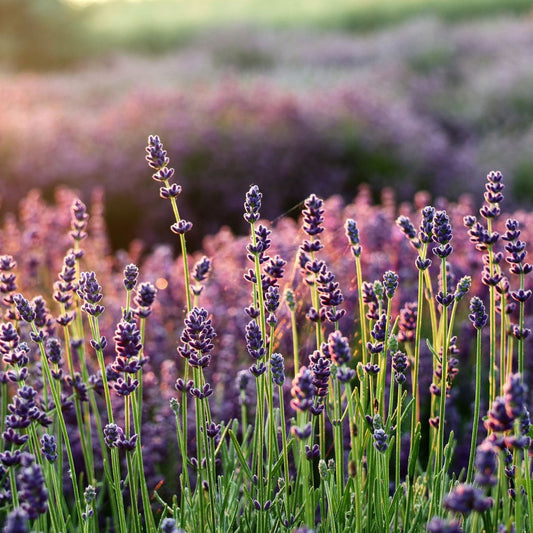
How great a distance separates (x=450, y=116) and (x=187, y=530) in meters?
9.91

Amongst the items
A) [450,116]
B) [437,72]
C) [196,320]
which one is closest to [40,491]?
[196,320]

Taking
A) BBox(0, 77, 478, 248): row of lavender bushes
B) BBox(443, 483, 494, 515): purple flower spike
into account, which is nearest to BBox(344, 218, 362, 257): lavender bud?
BBox(443, 483, 494, 515): purple flower spike

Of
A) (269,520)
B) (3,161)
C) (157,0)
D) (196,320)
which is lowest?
(269,520)

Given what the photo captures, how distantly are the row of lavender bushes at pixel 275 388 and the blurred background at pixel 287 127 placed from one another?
3.02m

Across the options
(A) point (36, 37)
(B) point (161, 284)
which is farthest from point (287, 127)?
(A) point (36, 37)

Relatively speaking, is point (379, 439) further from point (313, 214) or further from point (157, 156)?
point (157, 156)

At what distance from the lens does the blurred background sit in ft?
23.6

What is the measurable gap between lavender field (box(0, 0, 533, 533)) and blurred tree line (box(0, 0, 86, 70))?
112 centimetres

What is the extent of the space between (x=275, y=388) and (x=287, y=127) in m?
5.16

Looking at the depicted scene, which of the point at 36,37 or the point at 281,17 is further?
the point at 281,17

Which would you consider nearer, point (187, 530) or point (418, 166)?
point (187, 530)

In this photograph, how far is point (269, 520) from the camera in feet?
5.92

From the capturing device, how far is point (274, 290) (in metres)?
1.71

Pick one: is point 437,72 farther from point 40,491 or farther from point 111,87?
point 40,491
